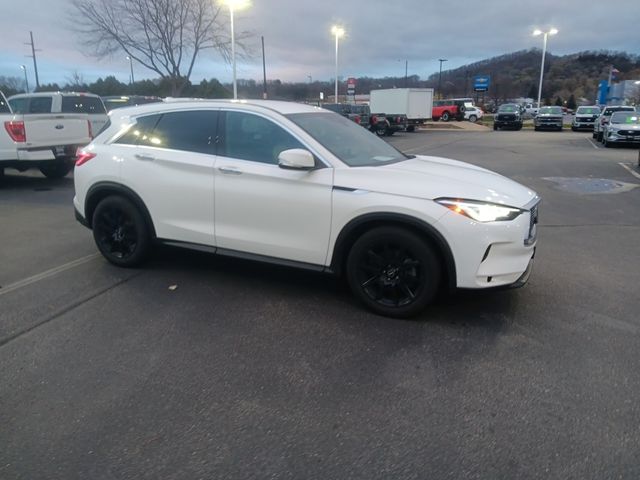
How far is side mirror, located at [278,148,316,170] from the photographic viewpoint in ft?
13.0

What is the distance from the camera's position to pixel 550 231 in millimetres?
6910

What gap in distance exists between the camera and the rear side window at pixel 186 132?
15.3 feet

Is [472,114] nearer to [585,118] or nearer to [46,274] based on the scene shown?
[585,118]

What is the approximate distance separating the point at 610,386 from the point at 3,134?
10865 mm

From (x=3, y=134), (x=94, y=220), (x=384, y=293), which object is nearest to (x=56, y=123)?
(x=3, y=134)

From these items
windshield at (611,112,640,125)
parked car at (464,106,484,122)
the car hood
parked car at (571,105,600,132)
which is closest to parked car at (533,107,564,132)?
parked car at (571,105,600,132)

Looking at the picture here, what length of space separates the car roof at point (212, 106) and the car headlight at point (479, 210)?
5.67 feet

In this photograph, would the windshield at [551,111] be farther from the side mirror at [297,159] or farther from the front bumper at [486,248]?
the side mirror at [297,159]

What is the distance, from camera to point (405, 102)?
36844mm

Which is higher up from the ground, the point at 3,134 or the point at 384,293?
the point at 3,134

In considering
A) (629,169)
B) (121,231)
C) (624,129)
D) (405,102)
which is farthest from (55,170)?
(405,102)

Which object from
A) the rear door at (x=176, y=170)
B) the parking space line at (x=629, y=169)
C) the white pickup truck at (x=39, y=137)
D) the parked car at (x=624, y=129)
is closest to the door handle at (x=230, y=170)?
the rear door at (x=176, y=170)

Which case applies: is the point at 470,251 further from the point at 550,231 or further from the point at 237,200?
the point at 550,231

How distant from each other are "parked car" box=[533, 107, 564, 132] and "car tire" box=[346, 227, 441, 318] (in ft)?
119
